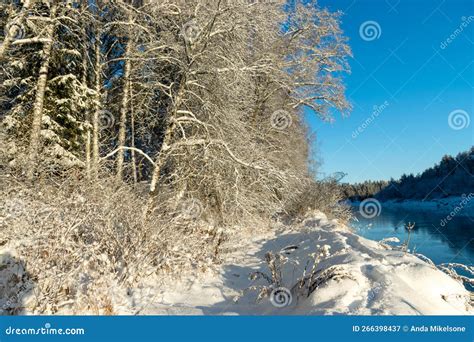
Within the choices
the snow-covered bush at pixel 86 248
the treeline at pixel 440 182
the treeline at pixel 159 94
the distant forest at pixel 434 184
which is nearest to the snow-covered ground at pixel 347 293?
the snow-covered bush at pixel 86 248

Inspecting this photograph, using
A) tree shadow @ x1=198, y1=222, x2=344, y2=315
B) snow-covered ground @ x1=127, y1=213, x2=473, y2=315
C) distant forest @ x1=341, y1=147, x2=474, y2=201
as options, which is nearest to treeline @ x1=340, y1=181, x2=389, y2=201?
distant forest @ x1=341, y1=147, x2=474, y2=201

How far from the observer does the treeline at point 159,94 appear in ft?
28.8

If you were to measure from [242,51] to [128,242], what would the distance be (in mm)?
6750

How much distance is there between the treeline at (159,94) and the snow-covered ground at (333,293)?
3.52m

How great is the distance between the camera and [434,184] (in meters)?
66.2

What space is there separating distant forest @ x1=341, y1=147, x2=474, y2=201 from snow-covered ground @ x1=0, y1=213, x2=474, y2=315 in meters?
50.7

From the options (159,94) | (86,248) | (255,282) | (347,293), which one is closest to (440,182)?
(159,94)

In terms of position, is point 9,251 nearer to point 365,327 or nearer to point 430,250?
point 365,327

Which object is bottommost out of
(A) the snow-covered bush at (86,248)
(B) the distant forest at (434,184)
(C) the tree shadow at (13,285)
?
(C) the tree shadow at (13,285)

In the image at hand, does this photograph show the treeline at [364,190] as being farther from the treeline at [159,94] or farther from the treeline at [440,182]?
the treeline at [159,94]

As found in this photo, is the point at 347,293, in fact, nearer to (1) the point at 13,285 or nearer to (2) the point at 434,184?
(1) the point at 13,285

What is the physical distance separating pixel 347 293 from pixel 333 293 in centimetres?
16

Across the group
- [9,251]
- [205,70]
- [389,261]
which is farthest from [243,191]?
[9,251]

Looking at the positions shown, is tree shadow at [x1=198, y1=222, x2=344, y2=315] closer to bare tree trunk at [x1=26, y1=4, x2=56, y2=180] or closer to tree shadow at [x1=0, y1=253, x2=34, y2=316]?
tree shadow at [x1=0, y1=253, x2=34, y2=316]
